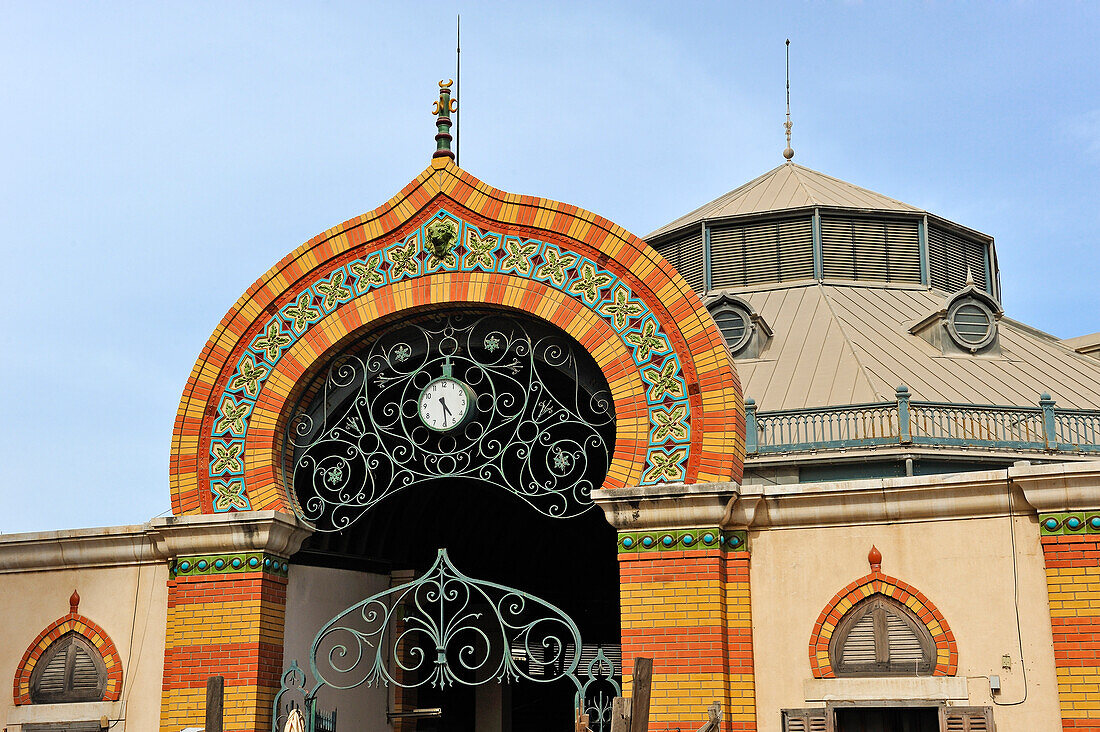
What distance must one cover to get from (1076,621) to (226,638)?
7450 millimetres

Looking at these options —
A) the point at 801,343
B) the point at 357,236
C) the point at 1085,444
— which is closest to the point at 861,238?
the point at 801,343

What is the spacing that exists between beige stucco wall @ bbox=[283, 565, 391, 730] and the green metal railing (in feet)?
25.1

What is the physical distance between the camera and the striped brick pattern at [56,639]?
12406 mm

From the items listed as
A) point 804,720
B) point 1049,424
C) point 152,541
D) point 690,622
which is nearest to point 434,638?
point 690,622

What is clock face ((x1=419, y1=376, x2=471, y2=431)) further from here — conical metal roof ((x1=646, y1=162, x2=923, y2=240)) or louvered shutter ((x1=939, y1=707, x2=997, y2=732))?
conical metal roof ((x1=646, y1=162, x2=923, y2=240))

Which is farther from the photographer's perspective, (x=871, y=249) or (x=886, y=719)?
(x=871, y=249)

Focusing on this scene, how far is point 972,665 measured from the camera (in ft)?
33.3

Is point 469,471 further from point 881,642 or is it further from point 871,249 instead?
point 871,249

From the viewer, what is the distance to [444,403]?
479 inches

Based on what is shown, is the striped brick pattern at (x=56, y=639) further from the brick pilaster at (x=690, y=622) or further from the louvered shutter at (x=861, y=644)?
the louvered shutter at (x=861, y=644)

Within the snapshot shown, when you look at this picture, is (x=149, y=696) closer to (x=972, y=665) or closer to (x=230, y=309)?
(x=230, y=309)

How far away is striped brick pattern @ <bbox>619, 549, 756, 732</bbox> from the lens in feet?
34.6

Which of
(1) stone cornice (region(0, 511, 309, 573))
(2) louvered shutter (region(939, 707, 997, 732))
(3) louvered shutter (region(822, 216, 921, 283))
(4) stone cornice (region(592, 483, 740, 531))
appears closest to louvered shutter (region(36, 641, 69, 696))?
(1) stone cornice (region(0, 511, 309, 573))

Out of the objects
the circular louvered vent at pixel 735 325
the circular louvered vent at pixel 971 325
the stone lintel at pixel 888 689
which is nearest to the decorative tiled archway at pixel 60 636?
the stone lintel at pixel 888 689
